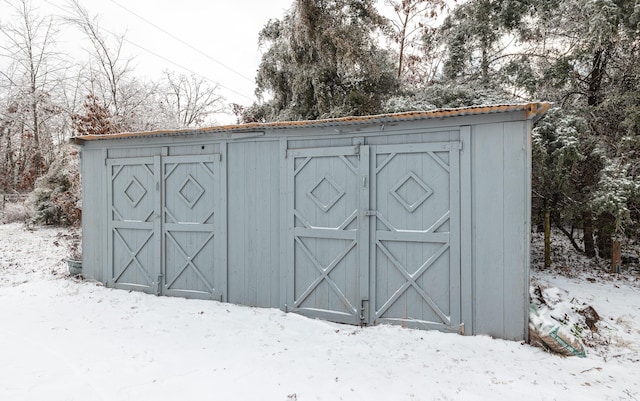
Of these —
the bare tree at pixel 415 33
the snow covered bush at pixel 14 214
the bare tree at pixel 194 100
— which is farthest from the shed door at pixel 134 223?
the bare tree at pixel 194 100

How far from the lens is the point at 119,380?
2.94 m

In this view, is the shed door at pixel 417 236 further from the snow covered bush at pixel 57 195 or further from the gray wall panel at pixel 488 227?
the snow covered bush at pixel 57 195

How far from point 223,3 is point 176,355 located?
29.5 feet

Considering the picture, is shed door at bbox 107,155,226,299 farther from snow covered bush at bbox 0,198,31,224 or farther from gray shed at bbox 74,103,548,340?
snow covered bush at bbox 0,198,31,224

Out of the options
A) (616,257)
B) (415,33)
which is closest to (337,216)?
(616,257)

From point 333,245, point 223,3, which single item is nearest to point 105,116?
point 223,3

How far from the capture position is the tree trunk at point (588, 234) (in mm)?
6898

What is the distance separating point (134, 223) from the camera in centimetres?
554

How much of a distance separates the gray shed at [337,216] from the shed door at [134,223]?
0.02m

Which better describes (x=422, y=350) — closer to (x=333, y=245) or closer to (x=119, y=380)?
(x=333, y=245)

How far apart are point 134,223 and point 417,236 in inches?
161

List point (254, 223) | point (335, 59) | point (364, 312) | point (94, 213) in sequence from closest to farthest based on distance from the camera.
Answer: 1. point (364, 312)
2. point (254, 223)
3. point (94, 213)
4. point (335, 59)

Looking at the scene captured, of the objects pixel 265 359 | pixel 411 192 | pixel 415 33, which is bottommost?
pixel 265 359

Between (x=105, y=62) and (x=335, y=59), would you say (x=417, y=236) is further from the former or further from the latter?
(x=105, y=62)
